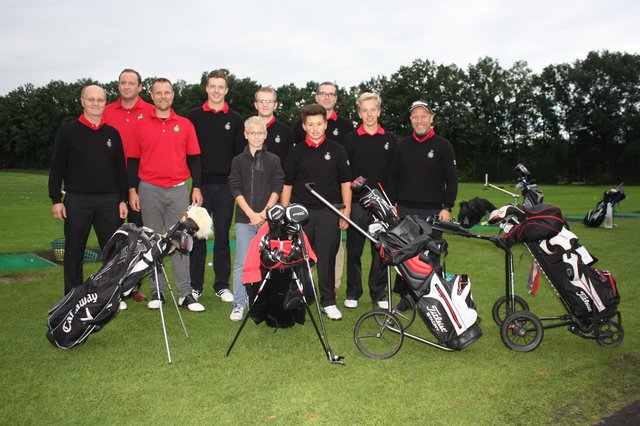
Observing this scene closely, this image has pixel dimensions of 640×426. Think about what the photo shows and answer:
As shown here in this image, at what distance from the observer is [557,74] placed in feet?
178

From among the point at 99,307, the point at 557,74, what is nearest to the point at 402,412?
the point at 99,307

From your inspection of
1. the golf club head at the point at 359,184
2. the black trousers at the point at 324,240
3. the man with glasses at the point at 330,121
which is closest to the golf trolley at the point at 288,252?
the golf club head at the point at 359,184

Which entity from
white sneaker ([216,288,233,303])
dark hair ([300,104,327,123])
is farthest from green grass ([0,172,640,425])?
dark hair ([300,104,327,123])

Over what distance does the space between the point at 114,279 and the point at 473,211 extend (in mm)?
2978

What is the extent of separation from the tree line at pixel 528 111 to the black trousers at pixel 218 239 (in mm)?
40047

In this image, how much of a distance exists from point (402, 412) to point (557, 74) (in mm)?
57683

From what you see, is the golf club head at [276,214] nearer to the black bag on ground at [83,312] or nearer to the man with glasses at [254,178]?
the man with glasses at [254,178]

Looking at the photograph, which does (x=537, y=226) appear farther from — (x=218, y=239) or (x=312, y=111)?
(x=218, y=239)

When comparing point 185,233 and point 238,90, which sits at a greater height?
point 238,90

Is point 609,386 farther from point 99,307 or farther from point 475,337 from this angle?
point 99,307

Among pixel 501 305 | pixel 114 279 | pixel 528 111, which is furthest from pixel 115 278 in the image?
pixel 528 111

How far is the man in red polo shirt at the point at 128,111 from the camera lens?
19.5 feet

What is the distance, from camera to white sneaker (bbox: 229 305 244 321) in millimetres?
5312

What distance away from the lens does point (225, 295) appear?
6059mm
